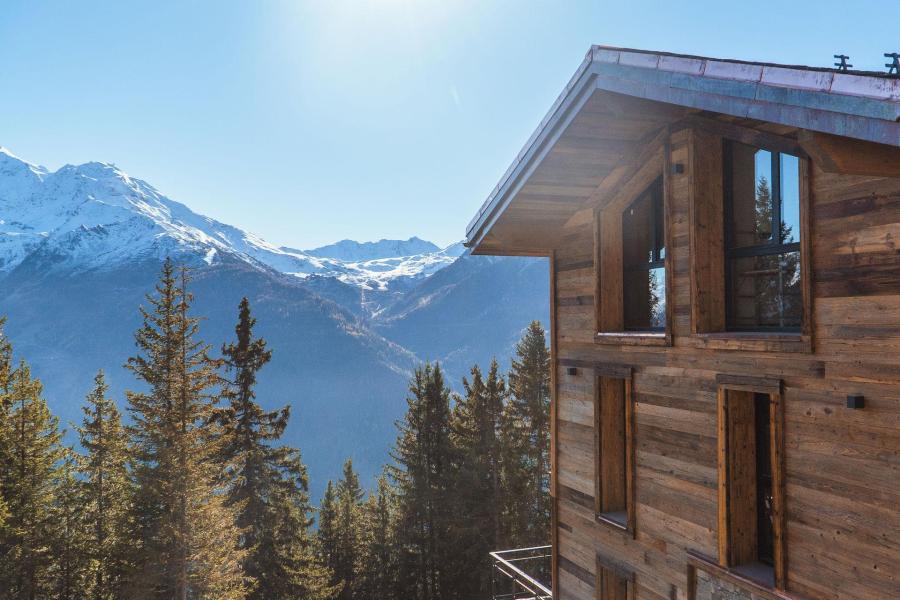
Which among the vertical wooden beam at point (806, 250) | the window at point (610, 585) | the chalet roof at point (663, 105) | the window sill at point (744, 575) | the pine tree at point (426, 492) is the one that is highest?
the chalet roof at point (663, 105)

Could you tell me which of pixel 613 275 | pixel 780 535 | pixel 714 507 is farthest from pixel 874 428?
pixel 613 275

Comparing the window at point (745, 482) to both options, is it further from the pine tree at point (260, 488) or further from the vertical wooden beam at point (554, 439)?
the pine tree at point (260, 488)

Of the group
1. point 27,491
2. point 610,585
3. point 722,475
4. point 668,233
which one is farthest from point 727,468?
point 27,491

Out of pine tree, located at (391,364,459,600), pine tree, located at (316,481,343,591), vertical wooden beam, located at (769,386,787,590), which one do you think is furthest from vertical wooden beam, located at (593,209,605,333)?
pine tree, located at (316,481,343,591)

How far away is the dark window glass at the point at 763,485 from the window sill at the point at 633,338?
1.24 m

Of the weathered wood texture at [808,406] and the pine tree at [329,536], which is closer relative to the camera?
the weathered wood texture at [808,406]

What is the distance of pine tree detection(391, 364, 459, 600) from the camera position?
3055cm

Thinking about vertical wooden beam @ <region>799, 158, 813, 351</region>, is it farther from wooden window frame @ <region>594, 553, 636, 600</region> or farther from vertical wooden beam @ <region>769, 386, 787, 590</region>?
wooden window frame @ <region>594, 553, 636, 600</region>

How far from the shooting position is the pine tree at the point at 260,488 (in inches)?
942

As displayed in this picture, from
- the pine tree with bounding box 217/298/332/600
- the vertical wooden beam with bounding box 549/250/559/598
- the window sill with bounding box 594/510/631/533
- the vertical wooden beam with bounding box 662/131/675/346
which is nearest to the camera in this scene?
the vertical wooden beam with bounding box 662/131/675/346

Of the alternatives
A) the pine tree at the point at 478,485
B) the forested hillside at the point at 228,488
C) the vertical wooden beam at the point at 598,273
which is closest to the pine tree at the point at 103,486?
the forested hillside at the point at 228,488

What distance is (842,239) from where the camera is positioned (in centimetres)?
494

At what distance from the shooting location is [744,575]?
579 centimetres

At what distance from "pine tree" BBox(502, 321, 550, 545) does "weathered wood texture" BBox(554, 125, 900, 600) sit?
2154 centimetres
